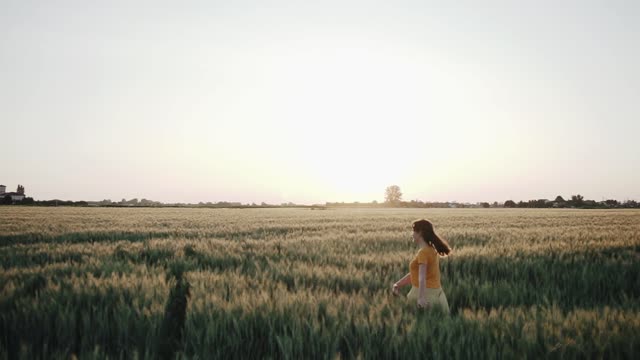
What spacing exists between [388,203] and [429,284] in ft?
550

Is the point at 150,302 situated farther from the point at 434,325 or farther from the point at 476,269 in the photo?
the point at 476,269

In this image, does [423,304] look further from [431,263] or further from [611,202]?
[611,202]

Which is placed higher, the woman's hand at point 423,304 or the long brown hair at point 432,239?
the long brown hair at point 432,239

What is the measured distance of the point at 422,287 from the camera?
13.2 ft

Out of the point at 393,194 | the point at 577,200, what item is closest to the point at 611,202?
the point at 577,200

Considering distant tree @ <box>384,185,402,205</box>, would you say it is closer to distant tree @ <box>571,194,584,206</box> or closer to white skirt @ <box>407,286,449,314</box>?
distant tree @ <box>571,194,584,206</box>

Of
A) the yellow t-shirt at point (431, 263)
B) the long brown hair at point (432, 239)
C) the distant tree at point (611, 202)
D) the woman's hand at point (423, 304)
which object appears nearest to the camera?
the woman's hand at point (423, 304)

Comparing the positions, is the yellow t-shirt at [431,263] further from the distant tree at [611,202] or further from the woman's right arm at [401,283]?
the distant tree at [611,202]

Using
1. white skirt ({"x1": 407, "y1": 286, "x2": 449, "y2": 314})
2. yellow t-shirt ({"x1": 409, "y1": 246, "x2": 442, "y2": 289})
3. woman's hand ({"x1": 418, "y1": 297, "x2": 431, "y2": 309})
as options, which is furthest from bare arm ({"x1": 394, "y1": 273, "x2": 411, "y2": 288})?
woman's hand ({"x1": 418, "y1": 297, "x2": 431, "y2": 309})

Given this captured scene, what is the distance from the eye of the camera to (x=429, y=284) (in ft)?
13.9

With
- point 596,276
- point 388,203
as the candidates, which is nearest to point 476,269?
point 596,276

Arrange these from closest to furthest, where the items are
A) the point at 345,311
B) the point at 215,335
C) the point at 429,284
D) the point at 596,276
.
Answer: the point at 215,335, the point at 345,311, the point at 429,284, the point at 596,276

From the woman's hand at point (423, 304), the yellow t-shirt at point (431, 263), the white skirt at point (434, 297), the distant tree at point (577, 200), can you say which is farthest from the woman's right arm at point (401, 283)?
the distant tree at point (577, 200)

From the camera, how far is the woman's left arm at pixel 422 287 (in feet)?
13.0
